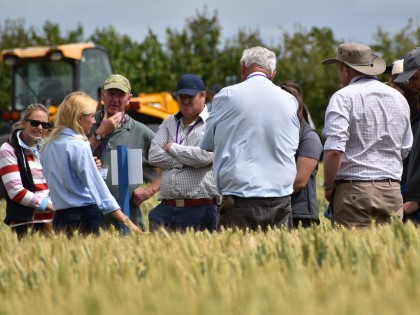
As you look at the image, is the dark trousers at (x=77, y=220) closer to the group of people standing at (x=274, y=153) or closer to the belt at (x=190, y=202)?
the group of people standing at (x=274, y=153)

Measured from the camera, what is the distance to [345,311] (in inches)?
142

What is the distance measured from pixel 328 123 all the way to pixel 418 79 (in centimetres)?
87

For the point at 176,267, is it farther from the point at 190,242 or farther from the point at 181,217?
the point at 181,217

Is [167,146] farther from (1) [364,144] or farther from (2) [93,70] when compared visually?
(2) [93,70]

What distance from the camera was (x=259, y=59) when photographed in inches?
254

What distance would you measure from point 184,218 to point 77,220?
108cm

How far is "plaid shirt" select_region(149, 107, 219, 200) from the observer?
7.28 meters

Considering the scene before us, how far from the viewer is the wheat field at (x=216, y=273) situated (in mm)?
3762

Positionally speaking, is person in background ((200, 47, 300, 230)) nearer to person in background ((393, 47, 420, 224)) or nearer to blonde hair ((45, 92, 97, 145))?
blonde hair ((45, 92, 97, 145))

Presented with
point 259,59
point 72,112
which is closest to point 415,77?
point 259,59

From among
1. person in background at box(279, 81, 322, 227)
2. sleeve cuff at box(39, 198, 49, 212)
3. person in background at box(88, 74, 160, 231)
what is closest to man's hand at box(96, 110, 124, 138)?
person in background at box(88, 74, 160, 231)

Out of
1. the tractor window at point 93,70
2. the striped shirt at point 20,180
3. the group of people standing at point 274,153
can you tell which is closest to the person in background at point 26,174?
the striped shirt at point 20,180

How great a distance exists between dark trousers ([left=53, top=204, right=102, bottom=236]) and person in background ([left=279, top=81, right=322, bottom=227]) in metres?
1.43

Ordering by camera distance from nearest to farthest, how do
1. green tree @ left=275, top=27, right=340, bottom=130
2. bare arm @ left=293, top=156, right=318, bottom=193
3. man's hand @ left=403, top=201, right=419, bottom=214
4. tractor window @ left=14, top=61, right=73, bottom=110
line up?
bare arm @ left=293, top=156, right=318, bottom=193 → man's hand @ left=403, top=201, right=419, bottom=214 → tractor window @ left=14, top=61, right=73, bottom=110 → green tree @ left=275, top=27, right=340, bottom=130
